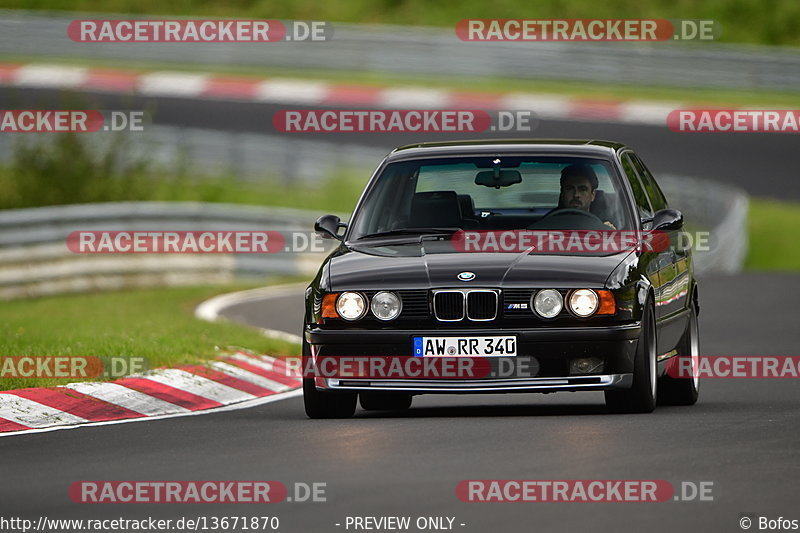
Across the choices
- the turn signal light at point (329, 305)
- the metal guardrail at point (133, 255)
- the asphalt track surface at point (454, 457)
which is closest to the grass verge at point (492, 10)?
the metal guardrail at point (133, 255)

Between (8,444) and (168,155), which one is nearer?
(8,444)

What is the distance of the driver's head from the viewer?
38.6 feet

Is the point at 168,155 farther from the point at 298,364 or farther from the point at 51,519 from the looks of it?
the point at 51,519

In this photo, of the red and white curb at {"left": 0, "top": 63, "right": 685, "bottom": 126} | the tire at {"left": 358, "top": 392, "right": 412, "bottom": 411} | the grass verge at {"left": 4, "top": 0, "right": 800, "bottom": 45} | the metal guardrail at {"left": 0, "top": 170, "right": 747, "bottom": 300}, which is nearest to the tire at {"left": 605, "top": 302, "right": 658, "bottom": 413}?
the tire at {"left": 358, "top": 392, "right": 412, "bottom": 411}

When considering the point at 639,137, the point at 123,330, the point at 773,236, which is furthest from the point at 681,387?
the point at 639,137

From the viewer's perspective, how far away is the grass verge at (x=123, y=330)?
13953 mm

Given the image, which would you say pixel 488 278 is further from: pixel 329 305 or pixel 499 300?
pixel 329 305

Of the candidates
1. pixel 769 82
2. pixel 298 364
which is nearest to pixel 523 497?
pixel 298 364

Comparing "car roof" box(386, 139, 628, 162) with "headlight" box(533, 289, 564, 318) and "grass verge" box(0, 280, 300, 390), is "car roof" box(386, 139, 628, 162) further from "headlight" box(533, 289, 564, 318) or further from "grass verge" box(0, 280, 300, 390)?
"grass verge" box(0, 280, 300, 390)

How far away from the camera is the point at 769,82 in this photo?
38531 mm

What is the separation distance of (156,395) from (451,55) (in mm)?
29134

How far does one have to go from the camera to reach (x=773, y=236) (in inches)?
1213

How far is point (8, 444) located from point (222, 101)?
31.1 metres

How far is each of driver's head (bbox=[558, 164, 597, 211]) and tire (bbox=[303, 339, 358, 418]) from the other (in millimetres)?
1877
